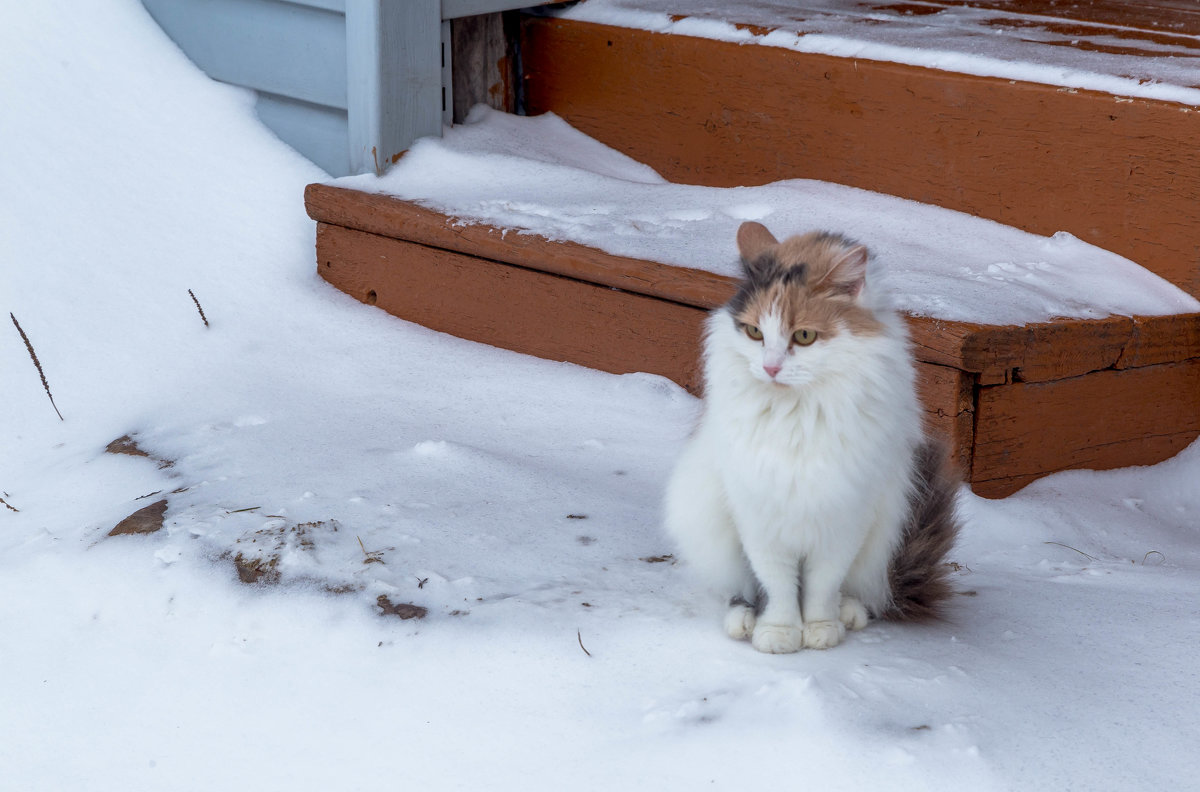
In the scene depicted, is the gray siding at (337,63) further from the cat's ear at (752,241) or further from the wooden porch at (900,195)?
the cat's ear at (752,241)

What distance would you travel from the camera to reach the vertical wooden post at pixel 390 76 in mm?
3619

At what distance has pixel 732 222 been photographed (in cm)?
332

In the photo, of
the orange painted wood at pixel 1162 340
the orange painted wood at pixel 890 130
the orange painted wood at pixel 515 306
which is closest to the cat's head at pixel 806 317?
the orange painted wood at pixel 515 306

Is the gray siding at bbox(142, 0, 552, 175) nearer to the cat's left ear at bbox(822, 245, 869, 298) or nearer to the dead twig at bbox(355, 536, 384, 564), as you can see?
the dead twig at bbox(355, 536, 384, 564)

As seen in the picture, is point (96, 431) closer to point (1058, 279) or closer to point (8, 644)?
point (8, 644)

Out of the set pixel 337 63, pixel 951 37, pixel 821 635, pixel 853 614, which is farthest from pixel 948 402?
pixel 337 63

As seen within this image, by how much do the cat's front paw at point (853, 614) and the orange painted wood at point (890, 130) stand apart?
59.9 inches

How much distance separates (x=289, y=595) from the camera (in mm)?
2199

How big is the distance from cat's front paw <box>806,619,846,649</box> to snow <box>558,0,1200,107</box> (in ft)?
5.89

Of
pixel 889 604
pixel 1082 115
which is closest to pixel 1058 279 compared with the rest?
pixel 1082 115

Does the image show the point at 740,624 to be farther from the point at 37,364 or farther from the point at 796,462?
the point at 37,364

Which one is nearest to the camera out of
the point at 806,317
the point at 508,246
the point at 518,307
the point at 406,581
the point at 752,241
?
the point at 806,317

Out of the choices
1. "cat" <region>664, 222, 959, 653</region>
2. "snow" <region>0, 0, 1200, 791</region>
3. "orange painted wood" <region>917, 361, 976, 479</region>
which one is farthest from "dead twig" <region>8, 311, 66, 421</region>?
"orange painted wood" <region>917, 361, 976, 479</region>

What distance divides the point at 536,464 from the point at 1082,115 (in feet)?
5.68
